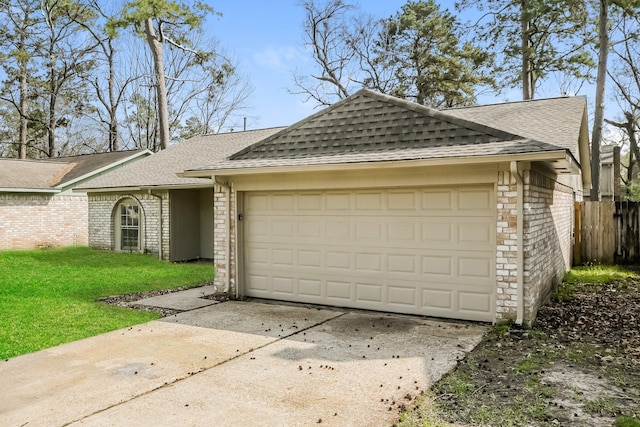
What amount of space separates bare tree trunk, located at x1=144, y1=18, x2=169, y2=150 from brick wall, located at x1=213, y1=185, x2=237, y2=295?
619 inches

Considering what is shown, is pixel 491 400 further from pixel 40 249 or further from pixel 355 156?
pixel 40 249

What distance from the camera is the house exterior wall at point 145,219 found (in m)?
15.5

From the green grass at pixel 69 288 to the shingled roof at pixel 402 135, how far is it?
320 cm

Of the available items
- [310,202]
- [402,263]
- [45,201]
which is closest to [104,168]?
[45,201]

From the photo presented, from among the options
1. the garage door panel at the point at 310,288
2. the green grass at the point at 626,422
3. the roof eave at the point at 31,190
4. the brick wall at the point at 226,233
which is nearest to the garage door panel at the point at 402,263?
the garage door panel at the point at 310,288

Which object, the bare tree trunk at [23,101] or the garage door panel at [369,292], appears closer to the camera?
the garage door panel at [369,292]

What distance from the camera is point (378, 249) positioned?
792cm

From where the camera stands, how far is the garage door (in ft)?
23.5

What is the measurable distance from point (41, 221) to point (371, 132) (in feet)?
52.5

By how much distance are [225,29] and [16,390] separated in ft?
88.9

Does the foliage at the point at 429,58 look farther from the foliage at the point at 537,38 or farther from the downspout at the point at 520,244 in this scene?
the downspout at the point at 520,244

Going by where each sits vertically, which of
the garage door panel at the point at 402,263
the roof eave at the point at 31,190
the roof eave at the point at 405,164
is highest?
the roof eave at the point at 31,190

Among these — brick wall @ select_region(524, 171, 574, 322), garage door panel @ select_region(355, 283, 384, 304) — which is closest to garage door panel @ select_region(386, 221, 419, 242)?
garage door panel @ select_region(355, 283, 384, 304)

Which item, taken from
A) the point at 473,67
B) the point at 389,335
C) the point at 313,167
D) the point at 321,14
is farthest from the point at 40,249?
the point at 473,67
